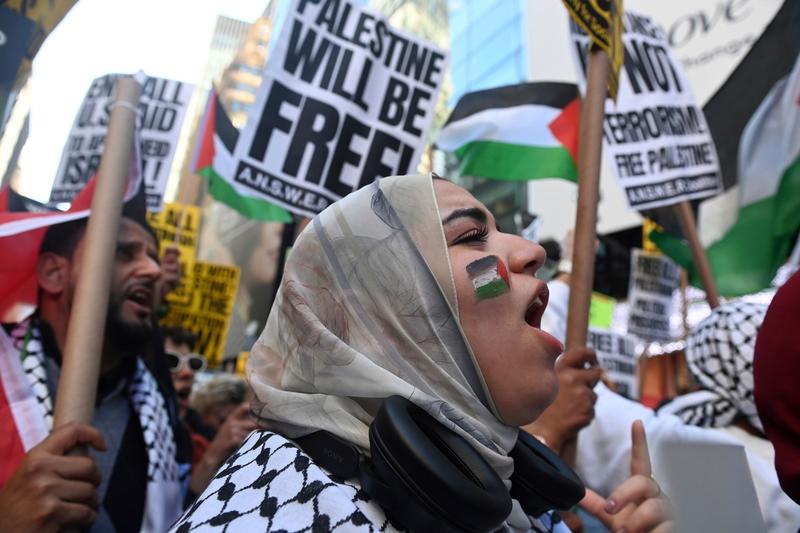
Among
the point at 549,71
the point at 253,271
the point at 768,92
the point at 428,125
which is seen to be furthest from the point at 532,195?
the point at 428,125

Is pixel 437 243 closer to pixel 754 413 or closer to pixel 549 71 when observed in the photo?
pixel 754 413

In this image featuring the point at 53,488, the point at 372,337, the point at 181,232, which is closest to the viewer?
the point at 372,337

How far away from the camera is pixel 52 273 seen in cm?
213

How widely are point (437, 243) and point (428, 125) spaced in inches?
96.4

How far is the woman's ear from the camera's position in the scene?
2.11 m

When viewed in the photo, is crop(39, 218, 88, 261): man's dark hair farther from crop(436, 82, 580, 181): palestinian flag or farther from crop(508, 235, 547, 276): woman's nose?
crop(436, 82, 580, 181): palestinian flag

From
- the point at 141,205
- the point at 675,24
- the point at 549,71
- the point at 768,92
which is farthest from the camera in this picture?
the point at 549,71

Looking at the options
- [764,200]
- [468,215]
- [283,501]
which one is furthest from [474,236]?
[764,200]

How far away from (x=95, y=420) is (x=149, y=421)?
0.56ft

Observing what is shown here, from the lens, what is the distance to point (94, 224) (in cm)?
173

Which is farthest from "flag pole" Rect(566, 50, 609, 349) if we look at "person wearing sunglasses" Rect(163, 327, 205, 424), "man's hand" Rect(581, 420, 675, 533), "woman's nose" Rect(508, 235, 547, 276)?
"person wearing sunglasses" Rect(163, 327, 205, 424)

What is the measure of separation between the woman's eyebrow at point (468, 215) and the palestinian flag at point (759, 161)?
3.60 m

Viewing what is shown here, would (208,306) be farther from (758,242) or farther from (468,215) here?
(468,215)

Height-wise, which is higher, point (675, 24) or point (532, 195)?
point (675, 24)
